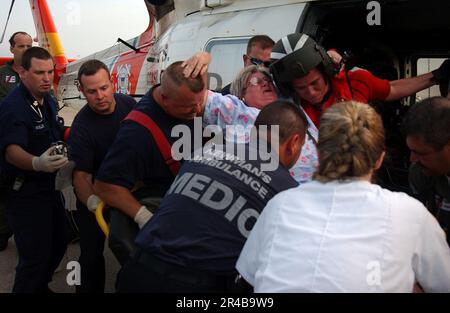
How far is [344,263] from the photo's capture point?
4.10 feet

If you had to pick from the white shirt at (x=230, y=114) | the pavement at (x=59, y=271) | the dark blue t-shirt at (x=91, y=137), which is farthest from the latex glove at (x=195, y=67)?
the pavement at (x=59, y=271)

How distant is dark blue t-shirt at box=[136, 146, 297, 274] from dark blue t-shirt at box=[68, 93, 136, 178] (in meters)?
1.21

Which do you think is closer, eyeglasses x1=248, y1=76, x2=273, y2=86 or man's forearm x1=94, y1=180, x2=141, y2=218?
man's forearm x1=94, y1=180, x2=141, y2=218

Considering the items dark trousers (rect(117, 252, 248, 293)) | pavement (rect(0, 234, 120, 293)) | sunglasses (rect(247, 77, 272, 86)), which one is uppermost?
sunglasses (rect(247, 77, 272, 86))

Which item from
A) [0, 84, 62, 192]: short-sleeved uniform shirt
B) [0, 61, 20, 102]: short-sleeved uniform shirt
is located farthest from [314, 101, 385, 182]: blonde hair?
[0, 61, 20, 102]: short-sleeved uniform shirt

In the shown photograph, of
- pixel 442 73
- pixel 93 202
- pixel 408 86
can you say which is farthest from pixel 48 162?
pixel 442 73

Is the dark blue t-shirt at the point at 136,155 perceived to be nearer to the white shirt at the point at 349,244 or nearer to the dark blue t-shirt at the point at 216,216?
the dark blue t-shirt at the point at 216,216

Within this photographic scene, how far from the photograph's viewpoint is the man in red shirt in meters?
2.54

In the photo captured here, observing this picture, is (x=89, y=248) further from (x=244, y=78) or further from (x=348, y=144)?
(x=348, y=144)

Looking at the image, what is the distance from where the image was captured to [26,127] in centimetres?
293

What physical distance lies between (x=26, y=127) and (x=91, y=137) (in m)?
0.48

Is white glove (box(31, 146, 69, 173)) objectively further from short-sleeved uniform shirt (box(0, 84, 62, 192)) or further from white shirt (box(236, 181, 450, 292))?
white shirt (box(236, 181, 450, 292))
